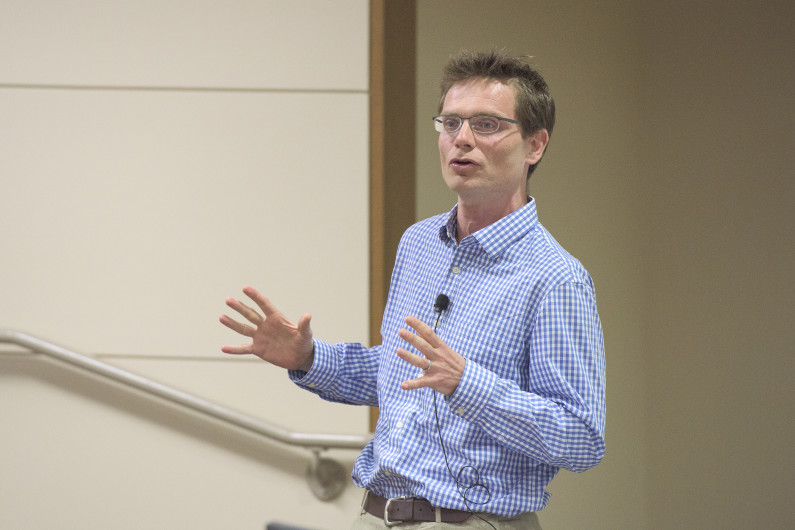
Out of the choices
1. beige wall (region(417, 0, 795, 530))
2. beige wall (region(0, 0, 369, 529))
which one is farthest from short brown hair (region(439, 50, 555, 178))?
beige wall (region(417, 0, 795, 530))

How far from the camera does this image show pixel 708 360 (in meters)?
3.21

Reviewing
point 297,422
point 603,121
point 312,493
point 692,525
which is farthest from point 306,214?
point 692,525

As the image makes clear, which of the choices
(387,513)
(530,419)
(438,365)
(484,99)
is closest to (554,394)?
(530,419)

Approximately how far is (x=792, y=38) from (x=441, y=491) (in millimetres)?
2478

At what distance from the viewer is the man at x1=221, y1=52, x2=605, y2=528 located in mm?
1432

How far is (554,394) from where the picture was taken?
1.49m

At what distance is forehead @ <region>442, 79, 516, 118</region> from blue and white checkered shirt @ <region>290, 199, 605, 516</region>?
20 cm

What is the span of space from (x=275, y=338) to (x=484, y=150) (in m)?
0.57

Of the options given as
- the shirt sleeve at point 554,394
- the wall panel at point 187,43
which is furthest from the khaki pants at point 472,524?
the wall panel at point 187,43

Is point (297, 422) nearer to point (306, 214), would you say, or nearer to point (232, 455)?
point (232, 455)

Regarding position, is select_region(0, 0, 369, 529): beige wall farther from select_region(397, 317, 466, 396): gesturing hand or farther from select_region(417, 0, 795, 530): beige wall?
select_region(397, 317, 466, 396): gesturing hand

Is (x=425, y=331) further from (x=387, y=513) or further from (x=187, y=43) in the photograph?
(x=187, y=43)

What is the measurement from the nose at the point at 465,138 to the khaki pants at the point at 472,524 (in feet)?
2.29

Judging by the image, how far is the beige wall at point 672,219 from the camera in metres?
3.15
